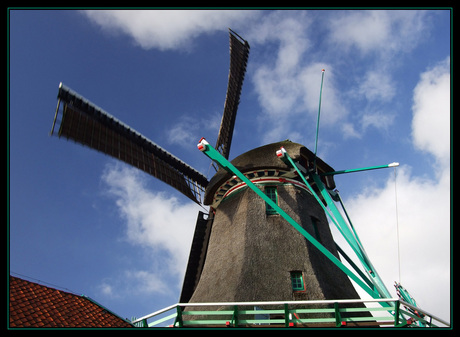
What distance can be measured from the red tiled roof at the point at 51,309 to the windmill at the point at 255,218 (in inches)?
104

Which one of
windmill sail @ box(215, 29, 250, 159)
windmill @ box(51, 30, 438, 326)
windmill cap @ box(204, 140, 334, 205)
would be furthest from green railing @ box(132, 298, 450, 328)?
windmill sail @ box(215, 29, 250, 159)

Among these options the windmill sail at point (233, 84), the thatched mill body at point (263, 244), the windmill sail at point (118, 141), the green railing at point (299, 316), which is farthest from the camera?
the windmill sail at point (233, 84)

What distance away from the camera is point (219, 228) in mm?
11992

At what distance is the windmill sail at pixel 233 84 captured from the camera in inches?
682

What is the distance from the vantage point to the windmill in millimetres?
9289

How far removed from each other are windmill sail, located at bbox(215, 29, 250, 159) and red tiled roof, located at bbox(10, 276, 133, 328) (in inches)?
383

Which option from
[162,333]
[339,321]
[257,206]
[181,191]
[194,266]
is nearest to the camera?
[162,333]

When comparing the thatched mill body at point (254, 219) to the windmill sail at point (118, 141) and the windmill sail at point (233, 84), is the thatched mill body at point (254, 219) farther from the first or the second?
the windmill sail at point (233, 84)

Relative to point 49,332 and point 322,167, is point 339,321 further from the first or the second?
point 322,167

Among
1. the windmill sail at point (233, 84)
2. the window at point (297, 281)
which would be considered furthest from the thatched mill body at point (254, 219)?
the windmill sail at point (233, 84)

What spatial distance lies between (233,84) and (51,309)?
12.7 metres

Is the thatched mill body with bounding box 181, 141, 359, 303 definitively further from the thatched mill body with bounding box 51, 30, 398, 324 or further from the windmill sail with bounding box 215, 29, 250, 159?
the windmill sail with bounding box 215, 29, 250, 159

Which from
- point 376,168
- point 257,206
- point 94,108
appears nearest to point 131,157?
point 94,108

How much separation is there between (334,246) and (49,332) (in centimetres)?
894
